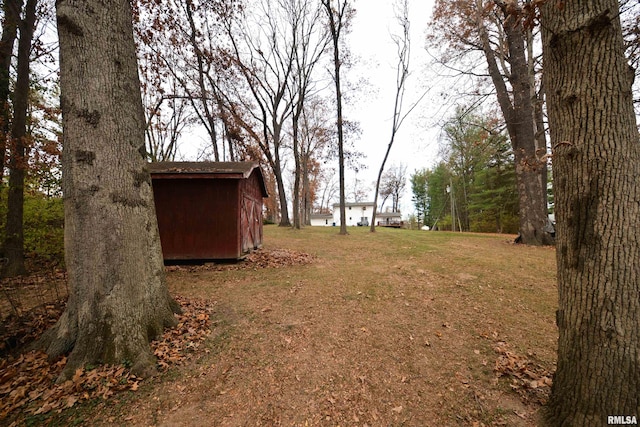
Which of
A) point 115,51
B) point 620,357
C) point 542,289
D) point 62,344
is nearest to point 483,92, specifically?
point 542,289

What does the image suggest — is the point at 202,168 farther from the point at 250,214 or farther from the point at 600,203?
the point at 600,203

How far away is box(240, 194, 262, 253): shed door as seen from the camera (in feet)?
26.2

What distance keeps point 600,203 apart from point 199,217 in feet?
26.5

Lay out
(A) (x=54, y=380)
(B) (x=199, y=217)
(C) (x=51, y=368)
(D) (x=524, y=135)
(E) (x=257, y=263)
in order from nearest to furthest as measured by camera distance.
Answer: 1. (A) (x=54, y=380)
2. (C) (x=51, y=368)
3. (E) (x=257, y=263)
4. (B) (x=199, y=217)
5. (D) (x=524, y=135)

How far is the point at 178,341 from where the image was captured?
300 cm

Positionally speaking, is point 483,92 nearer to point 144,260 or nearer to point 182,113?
point 144,260

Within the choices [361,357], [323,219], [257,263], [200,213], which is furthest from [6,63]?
[323,219]

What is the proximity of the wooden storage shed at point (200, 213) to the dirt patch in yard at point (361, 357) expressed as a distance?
71.8 inches

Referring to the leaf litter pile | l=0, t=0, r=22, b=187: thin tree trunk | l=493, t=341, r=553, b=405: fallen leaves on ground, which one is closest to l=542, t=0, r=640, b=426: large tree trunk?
l=493, t=341, r=553, b=405: fallen leaves on ground

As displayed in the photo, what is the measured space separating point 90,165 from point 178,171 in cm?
444

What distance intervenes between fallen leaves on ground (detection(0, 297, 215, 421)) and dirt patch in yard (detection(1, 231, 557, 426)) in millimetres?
115

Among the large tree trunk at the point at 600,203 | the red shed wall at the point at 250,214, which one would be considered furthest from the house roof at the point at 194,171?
the large tree trunk at the point at 600,203

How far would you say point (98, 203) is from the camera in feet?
8.69

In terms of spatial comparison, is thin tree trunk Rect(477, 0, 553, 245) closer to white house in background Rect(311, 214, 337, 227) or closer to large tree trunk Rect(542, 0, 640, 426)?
large tree trunk Rect(542, 0, 640, 426)
